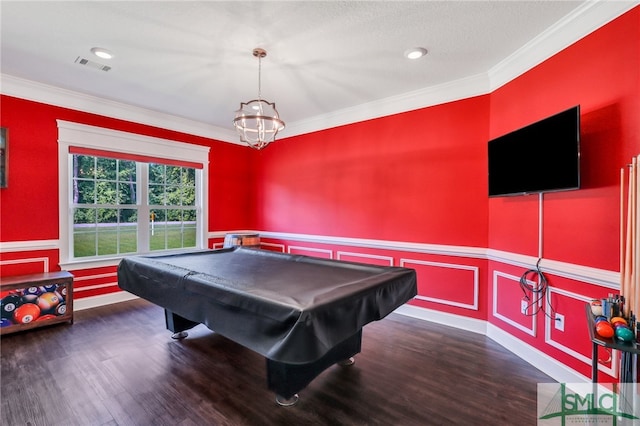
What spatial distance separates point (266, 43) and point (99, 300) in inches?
151

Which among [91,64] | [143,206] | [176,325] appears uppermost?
[91,64]

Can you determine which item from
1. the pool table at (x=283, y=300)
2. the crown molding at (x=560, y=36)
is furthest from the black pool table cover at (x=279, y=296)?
the crown molding at (x=560, y=36)

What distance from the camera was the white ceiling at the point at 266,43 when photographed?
2.09 m

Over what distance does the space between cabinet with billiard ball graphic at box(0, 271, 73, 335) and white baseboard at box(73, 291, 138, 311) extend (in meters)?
0.57

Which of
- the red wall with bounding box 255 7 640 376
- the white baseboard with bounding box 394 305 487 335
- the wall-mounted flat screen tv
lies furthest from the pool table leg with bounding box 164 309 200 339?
the wall-mounted flat screen tv

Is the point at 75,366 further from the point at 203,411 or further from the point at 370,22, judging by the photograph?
the point at 370,22

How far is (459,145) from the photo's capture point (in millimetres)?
3260

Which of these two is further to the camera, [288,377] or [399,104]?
[399,104]

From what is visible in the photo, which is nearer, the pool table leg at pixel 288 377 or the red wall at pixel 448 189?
the pool table leg at pixel 288 377

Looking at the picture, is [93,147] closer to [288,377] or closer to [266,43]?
[266,43]

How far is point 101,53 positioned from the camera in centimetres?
266

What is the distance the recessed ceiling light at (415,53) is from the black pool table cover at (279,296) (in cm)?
195

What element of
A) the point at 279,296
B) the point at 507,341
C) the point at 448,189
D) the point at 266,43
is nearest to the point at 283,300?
the point at 279,296

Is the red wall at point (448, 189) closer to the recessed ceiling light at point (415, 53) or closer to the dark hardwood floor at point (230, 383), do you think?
the dark hardwood floor at point (230, 383)
